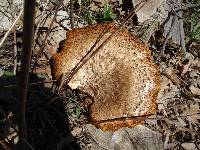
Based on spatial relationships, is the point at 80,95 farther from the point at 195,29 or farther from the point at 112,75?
the point at 195,29

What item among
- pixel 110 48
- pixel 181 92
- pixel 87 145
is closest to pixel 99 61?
pixel 110 48

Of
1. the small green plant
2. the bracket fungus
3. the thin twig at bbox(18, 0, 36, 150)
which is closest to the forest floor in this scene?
the small green plant

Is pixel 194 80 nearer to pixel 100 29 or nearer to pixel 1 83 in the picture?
pixel 100 29

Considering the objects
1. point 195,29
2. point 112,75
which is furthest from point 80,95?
point 195,29

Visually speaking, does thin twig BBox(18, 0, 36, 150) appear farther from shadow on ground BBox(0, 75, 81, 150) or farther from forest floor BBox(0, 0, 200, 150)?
shadow on ground BBox(0, 75, 81, 150)

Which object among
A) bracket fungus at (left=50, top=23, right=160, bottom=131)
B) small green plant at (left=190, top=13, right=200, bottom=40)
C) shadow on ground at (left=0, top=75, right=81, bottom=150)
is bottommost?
shadow on ground at (left=0, top=75, right=81, bottom=150)
